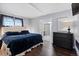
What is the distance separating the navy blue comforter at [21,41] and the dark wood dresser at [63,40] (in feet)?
0.97

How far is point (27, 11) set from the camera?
1740mm

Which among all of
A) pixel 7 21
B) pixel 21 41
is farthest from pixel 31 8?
pixel 21 41

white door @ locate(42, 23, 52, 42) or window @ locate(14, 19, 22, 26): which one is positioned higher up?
window @ locate(14, 19, 22, 26)

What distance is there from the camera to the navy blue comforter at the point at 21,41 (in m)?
1.57

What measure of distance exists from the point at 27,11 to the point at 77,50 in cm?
116

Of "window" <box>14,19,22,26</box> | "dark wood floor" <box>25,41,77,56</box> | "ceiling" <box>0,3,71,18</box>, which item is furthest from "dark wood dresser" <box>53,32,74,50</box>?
"window" <box>14,19,22,26</box>

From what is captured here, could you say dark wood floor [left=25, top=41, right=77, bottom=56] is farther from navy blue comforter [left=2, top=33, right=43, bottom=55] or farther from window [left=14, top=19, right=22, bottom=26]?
window [left=14, top=19, right=22, bottom=26]

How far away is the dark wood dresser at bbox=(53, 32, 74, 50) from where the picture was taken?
1731 mm

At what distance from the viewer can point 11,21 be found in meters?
1.72

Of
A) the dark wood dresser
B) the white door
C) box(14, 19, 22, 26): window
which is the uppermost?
box(14, 19, 22, 26): window

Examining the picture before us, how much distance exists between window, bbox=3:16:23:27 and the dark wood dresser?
2.32 ft

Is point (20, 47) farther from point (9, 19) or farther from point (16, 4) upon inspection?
point (16, 4)

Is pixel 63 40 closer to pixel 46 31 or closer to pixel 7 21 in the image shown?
pixel 46 31

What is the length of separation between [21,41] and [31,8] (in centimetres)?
63
